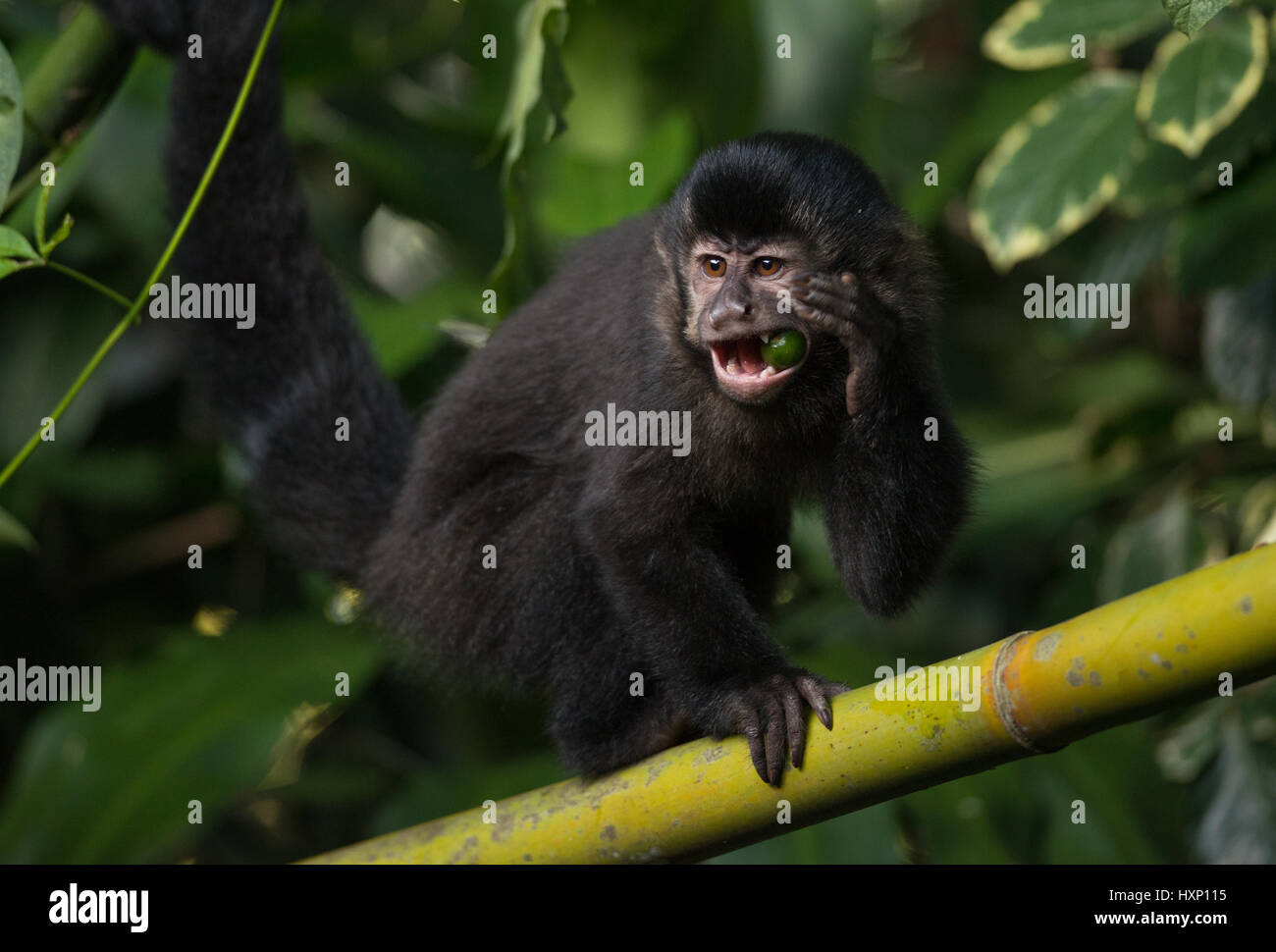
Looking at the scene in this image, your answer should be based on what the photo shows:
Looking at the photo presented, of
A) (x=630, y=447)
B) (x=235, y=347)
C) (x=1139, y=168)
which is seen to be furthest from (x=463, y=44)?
(x=630, y=447)

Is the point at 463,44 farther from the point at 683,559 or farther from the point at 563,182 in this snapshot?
the point at 683,559

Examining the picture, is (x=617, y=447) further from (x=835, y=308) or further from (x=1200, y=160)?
(x=1200, y=160)

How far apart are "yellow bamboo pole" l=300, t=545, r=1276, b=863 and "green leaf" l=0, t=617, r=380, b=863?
134 centimetres

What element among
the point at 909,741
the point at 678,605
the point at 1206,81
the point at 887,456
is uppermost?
the point at 1206,81

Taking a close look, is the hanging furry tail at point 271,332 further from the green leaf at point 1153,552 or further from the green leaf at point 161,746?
the green leaf at point 1153,552

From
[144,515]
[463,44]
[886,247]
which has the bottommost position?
[886,247]

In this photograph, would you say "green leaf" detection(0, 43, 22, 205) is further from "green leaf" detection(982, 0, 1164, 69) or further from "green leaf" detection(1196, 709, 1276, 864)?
"green leaf" detection(1196, 709, 1276, 864)

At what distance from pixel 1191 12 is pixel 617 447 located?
5.19 feet

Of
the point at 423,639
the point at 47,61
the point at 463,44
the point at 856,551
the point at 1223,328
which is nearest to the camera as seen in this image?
the point at 856,551

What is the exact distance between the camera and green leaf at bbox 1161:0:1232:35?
71.0 inches

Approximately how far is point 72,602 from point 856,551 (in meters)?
3.68

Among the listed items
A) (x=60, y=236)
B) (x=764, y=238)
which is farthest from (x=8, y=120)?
(x=764, y=238)

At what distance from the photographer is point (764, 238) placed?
2.95 m

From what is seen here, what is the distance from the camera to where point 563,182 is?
178 inches
